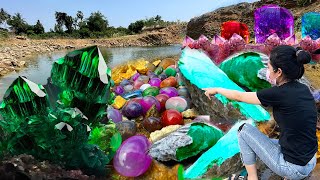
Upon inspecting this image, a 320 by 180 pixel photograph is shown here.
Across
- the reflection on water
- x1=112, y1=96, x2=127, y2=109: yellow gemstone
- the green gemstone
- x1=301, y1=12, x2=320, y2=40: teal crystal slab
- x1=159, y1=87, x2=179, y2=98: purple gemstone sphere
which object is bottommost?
the reflection on water

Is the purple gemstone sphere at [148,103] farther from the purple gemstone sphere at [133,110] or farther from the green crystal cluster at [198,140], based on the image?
the green crystal cluster at [198,140]

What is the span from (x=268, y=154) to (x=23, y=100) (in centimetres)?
165

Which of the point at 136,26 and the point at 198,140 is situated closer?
the point at 198,140

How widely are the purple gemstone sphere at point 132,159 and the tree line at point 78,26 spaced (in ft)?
150

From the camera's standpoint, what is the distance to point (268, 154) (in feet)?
7.81

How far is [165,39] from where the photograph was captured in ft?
131

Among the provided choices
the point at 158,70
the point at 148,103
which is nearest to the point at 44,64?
the point at 158,70

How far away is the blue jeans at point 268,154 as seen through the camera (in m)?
2.30

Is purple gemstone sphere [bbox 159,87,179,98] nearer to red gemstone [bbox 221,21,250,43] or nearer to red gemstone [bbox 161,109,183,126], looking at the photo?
red gemstone [bbox 161,109,183,126]

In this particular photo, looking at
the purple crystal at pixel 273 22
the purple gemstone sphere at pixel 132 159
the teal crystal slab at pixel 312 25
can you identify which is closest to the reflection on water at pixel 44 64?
the purple gemstone sphere at pixel 132 159

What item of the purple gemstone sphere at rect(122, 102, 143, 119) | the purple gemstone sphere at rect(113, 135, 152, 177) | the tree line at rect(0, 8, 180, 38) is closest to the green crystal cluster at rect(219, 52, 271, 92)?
the purple gemstone sphere at rect(122, 102, 143, 119)

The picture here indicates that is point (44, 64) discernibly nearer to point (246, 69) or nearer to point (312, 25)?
point (312, 25)

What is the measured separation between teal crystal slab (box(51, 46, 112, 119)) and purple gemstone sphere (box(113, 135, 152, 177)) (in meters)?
0.53

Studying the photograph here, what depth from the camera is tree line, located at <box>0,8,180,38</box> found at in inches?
1907
